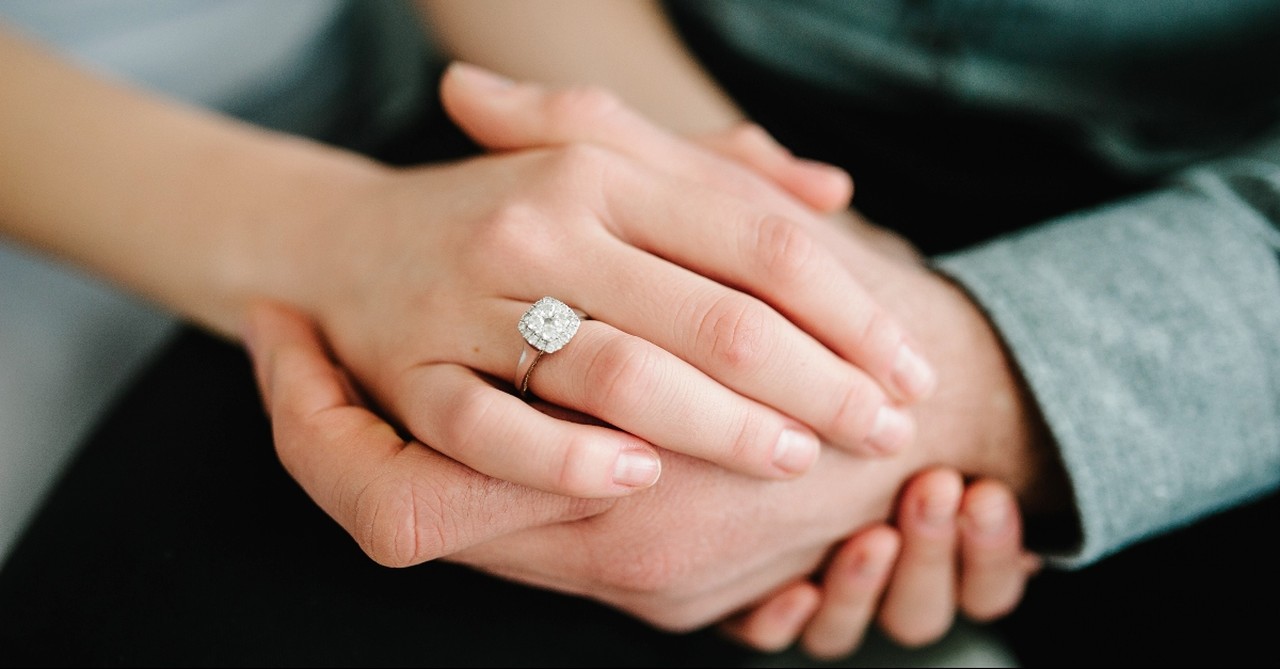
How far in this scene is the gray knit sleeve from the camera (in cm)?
69

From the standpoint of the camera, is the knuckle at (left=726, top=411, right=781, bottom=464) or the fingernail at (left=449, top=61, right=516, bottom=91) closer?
the knuckle at (left=726, top=411, right=781, bottom=464)

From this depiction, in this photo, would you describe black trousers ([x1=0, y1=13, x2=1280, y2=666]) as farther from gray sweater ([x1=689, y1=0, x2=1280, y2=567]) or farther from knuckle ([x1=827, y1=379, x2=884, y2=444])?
knuckle ([x1=827, y1=379, x2=884, y2=444])

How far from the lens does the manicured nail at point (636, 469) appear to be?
1.92ft

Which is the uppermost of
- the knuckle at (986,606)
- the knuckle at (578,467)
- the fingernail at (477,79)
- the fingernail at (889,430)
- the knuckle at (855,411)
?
the fingernail at (477,79)

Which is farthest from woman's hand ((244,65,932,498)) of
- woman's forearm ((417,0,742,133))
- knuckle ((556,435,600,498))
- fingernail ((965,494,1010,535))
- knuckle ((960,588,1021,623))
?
woman's forearm ((417,0,742,133))

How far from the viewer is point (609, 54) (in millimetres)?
1104

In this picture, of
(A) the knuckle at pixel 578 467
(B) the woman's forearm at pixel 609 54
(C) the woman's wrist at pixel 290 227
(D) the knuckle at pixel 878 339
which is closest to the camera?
(A) the knuckle at pixel 578 467

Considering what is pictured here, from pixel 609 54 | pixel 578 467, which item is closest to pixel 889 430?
pixel 578 467

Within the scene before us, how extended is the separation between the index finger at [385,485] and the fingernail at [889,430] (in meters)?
0.23

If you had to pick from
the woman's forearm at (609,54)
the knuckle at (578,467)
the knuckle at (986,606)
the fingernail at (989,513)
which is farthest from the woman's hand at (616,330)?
the woman's forearm at (609,54)

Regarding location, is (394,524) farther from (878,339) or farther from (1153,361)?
(1153,361)

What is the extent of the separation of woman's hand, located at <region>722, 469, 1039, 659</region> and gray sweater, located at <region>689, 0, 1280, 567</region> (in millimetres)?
62

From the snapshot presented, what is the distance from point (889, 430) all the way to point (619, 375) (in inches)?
9.5

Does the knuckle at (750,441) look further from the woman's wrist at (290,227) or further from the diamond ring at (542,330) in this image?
the woman's wrist at (290,227)
